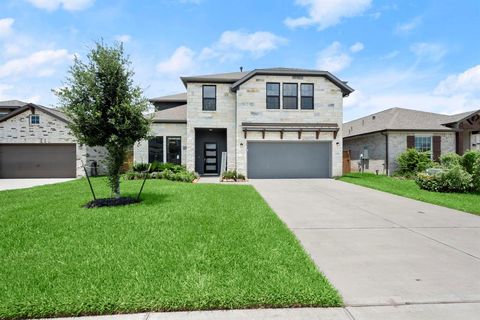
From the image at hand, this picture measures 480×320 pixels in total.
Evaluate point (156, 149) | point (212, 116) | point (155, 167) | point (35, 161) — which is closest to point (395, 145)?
point (212, 116)

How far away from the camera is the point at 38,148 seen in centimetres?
1814

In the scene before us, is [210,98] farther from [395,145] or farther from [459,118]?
[459,118]

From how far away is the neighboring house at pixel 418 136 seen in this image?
18.0 meters

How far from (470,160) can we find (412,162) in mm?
5602

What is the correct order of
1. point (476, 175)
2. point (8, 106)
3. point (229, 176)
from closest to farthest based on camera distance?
point (476, 175) < point (229, 176) < point (8, 106)

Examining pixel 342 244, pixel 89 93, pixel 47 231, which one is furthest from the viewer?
pixel 89 93

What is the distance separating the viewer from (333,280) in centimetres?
350

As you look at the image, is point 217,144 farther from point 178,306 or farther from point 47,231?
point 178,306

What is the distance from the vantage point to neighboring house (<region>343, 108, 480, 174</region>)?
710 inches

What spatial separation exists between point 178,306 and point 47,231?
13.6ft

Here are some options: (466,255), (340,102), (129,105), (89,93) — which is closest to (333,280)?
(466,255)

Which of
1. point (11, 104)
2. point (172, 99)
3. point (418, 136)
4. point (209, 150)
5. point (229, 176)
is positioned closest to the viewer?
point (229, 176)

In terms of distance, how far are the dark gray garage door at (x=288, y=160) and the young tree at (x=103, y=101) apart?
979 cm

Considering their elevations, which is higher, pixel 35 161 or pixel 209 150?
pixel 209 150
